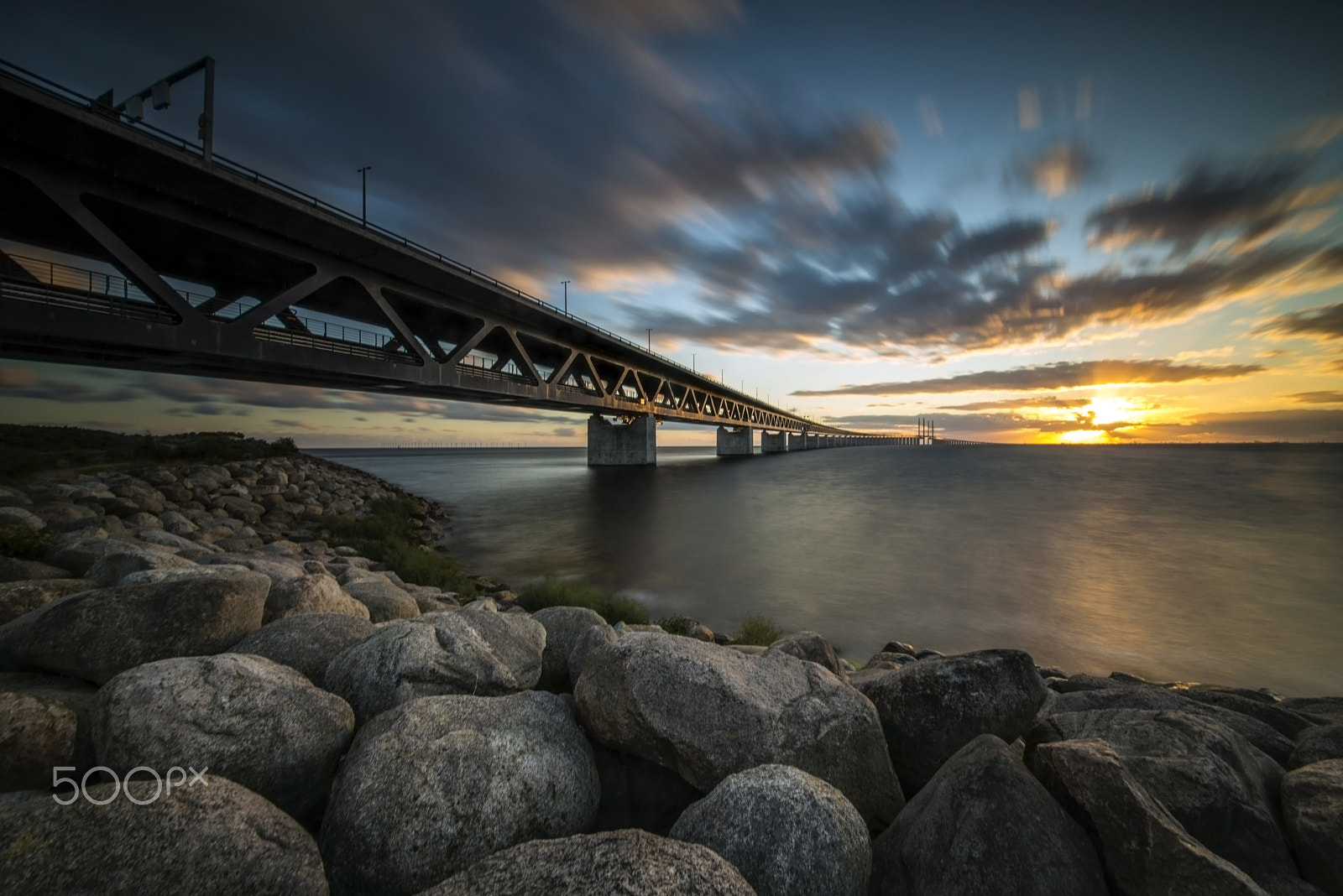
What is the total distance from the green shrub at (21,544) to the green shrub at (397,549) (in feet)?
22.2

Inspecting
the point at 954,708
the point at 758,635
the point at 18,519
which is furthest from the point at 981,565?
the point at 18,519

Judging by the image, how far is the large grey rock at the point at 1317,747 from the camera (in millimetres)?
3898

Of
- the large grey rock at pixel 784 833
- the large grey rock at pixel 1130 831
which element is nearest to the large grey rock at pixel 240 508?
the large grey rock at pixel 784 833

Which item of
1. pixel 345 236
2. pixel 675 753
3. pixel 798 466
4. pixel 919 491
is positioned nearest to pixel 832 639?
pixel 675 753

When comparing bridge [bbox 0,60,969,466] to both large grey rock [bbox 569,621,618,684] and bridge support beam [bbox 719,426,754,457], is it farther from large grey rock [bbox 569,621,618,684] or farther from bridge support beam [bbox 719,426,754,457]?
bridge support beam [bbox 719,426,754,457]

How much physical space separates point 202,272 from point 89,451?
12.3 m

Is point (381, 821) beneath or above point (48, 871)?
beneath

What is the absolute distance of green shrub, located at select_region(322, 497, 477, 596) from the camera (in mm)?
13961

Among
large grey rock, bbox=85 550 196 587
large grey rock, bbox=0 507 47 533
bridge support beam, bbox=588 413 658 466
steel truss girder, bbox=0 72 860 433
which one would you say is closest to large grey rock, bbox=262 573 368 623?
large grey rock, bbox=85 550 196 587

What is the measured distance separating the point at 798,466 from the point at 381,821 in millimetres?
91639

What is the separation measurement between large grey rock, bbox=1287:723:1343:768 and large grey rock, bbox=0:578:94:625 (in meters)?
11.1

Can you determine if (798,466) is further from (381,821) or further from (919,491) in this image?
(381,821)

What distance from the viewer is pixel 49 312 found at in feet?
51.3

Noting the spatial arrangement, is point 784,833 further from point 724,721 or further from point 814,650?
point 814,650
